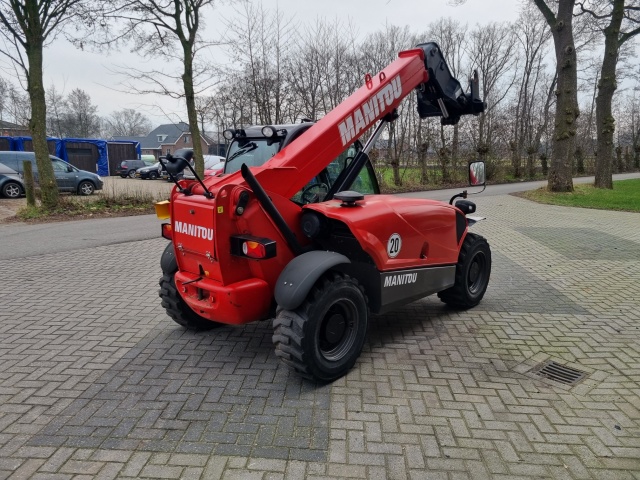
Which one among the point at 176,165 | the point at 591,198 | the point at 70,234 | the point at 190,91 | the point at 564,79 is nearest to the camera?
the point at 176,165

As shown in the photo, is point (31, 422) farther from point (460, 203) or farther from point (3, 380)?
point (460, 203)

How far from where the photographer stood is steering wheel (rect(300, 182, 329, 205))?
415cm

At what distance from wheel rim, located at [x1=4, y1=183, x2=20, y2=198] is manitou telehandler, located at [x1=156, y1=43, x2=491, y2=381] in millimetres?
18611

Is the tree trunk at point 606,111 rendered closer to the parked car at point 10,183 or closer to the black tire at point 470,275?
the black tire at point 470,275

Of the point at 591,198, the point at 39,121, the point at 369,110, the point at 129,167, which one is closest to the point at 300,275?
the point at 369,110

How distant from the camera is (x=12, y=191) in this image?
752 inches

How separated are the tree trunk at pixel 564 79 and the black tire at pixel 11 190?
70.5 feet

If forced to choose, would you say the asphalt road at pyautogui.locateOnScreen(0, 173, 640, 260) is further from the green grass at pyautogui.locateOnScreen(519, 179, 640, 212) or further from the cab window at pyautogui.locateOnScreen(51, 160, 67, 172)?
the green grass at pyautogui.locateOnScreen(519, 179, 640, 212)

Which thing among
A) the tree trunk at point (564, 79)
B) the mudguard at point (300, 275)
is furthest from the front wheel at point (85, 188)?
the mudguard at point (300, 275)

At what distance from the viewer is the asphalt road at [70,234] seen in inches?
358

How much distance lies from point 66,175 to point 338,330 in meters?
20.0

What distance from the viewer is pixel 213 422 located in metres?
3.06

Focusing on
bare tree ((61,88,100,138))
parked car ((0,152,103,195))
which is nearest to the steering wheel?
parked car ((0,152,103,195))

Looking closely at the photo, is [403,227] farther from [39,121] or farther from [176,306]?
[39,121]
